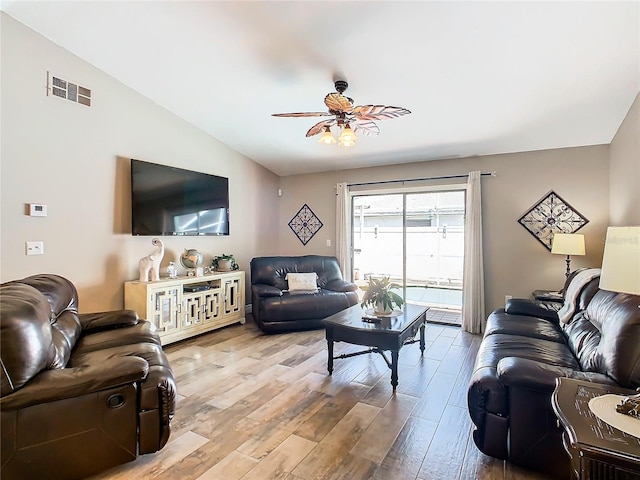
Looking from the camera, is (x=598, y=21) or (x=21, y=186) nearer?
(x=598, y=21)

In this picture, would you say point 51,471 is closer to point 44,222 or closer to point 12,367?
point 12,367

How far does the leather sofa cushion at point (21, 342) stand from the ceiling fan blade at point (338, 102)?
7.58 ft

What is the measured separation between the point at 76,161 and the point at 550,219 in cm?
554

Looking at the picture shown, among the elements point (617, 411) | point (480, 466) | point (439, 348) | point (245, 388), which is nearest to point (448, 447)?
point (480, 466)

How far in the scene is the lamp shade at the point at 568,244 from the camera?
3.84 metres

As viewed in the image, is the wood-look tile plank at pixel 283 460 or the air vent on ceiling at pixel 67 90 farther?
the air vent on ceiling at pixel 67 90

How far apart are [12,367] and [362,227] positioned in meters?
5.01

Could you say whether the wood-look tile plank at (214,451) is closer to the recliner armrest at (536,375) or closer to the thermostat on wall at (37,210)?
the recliner armrest at (536,375)

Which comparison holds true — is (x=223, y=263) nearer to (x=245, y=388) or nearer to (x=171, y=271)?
(x=171, y=271)

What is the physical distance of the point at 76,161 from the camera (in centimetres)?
350

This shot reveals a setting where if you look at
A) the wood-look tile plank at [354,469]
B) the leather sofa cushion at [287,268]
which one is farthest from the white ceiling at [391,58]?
the wood-look tile plank at [354,469]

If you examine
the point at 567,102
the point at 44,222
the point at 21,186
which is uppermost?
the point at 567,102

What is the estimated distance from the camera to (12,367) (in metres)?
1.59

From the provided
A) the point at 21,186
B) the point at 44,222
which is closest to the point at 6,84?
the point at 21,186
